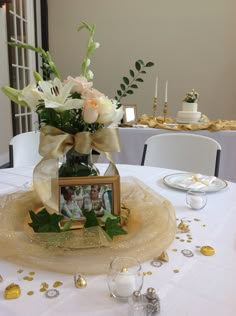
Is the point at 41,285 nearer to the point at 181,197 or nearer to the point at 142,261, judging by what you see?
the point at 142,261

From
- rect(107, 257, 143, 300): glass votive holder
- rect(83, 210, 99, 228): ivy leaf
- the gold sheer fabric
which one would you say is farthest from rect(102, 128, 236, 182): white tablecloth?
rect(107, 257, 143, 300): glass votive holder

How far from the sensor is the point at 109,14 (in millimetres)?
4668

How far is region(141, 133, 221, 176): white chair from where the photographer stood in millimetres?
1765

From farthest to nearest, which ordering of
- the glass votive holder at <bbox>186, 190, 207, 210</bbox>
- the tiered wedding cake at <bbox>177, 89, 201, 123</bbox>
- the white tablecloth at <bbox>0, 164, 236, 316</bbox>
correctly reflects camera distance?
1. the tiered wedding cake at <bbox>177, 89, 201, 123</bbox>
2. the glass votive holder at <bbox>186, 190, 207, 210</bbox>
3. the white tablecloth at <bbox>0, 164, 236, 316</bbox>

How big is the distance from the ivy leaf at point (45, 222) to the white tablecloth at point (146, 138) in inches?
71.1

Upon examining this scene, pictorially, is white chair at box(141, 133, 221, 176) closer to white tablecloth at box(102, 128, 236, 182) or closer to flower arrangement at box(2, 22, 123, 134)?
→ white tablecloth at box(102, 128, 236, 182)

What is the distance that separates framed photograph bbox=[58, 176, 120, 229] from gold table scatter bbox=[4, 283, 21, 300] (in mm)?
218

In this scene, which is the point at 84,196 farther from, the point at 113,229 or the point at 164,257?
the point at 164,257

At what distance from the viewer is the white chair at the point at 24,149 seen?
181 centimetres

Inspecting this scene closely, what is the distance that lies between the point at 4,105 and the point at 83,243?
3673 mm

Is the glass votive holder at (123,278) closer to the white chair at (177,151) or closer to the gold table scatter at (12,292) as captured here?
the gold table scatter at (12,292)

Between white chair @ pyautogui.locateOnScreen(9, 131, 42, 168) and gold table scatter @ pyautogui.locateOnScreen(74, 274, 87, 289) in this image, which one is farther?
white chair @ pyautogui.locateOnScreen(9, 131, 42, 168)

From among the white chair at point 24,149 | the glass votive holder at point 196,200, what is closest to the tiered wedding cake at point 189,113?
the white chair at point 24,149

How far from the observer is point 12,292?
565 mm
